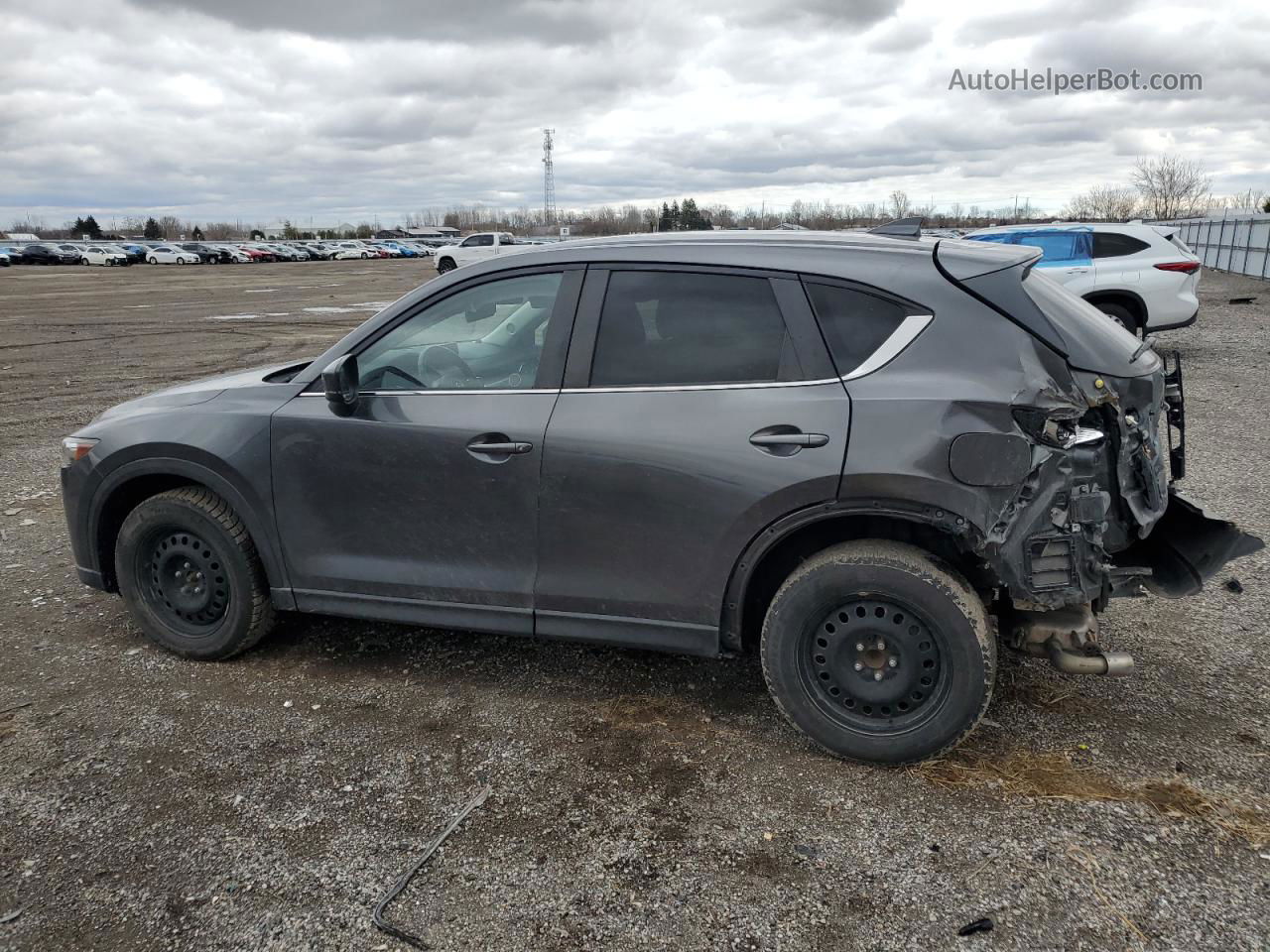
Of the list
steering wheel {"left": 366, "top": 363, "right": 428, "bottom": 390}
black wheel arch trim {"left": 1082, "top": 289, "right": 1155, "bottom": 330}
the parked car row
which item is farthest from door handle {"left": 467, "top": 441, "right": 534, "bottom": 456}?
the parked car row

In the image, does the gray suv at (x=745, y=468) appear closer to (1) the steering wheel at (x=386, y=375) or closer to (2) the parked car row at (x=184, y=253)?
(1) the steering wheel at (x=386, y=375)

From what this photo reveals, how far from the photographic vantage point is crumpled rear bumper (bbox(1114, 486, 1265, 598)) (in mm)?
3359

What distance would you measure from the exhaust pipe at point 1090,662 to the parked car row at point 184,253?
69149 millimetres

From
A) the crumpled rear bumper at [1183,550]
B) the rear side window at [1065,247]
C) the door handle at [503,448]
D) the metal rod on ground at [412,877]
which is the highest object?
the rear side window at [1065,247]

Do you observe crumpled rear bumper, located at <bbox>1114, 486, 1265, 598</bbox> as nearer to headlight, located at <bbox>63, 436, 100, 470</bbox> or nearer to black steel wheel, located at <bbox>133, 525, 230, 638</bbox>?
black steel wheel, located at <bbox>133, 525, 230, 638</bbox>

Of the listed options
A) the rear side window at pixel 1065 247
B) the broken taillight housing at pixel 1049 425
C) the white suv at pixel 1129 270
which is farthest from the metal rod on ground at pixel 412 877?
the rear side window at pixel 1065 247

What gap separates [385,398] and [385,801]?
155 centimetres

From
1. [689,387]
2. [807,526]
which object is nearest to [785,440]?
[807,526]

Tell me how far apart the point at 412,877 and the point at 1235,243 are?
37.4 m

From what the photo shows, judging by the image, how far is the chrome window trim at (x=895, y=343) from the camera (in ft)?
10.4

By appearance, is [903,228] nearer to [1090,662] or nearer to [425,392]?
[1090,662]

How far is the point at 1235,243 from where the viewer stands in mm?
31938

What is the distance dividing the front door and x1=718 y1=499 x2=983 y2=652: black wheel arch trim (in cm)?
78

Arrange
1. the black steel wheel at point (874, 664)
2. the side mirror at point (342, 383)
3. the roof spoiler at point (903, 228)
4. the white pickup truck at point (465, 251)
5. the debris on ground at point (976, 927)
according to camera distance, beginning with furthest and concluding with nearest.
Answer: the white pickup truck at point (465, 251), the roof spoiler at point (903, 228), the side mirror at point (342, 383), the black steel wheel at point (874, 664), the debris on ground at point (976, 927)
